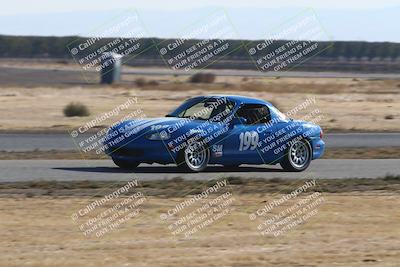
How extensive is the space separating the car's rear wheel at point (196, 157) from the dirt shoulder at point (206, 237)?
2265mm

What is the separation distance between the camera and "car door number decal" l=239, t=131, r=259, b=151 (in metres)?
17.3

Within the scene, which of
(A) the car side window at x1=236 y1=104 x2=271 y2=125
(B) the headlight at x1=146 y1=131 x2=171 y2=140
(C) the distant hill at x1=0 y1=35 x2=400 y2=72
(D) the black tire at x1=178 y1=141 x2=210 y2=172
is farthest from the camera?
(C) the distant hill at x1=0 y1=35 x2=400 y2=72

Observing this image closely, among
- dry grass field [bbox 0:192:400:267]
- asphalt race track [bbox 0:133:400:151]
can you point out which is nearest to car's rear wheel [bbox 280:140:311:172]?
dry grass field [bbox 0:192:400:267]

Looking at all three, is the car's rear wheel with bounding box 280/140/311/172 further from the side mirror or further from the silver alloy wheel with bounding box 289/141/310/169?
the side mirror

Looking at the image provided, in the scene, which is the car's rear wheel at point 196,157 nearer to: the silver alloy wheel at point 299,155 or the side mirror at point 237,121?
the side mirror at point 237,121

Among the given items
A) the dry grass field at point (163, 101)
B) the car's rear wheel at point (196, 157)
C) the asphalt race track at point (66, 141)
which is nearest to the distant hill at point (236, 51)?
the dry grass field at point (163, 101)

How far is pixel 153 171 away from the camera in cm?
1750

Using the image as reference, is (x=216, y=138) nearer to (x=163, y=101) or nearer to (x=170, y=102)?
(x=170, y=102)

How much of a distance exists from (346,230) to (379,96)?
37.6 meters

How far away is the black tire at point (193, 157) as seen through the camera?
16719mm

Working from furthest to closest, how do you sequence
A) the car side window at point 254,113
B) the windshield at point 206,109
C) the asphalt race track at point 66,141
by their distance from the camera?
1. the asphalt race track at point 66,141
2. the car side window at point 254,113
3. the windshield at point 206,109

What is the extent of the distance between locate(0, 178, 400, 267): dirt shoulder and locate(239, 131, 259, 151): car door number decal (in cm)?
286

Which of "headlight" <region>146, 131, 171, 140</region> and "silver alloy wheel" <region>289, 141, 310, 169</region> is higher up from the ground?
"headlight" <region>146, 131, 171, 140</region>

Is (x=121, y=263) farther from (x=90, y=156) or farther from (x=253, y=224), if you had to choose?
(x=90, y=156)
